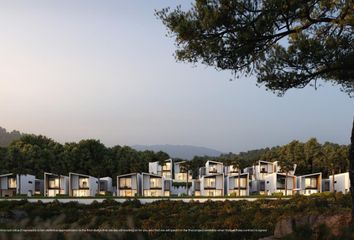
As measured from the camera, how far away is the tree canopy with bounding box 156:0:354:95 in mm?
9734

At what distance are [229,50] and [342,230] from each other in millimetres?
5089

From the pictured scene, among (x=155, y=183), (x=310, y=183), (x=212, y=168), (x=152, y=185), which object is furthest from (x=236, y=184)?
(x=212, y=168)

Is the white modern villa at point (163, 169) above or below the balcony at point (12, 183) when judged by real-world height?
above

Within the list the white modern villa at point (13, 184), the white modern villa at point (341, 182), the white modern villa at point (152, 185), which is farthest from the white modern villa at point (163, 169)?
the white modern villa at point (341, 182)

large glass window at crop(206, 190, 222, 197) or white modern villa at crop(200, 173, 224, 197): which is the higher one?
white modern villa at crop(200, 173, 224, 197)

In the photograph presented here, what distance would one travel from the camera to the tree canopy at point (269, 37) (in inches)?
383

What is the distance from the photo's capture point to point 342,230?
630 cm

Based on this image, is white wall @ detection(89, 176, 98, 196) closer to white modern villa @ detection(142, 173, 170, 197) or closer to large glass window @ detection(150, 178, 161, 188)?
white modern villa @ detection(142, 173, 170, 197)

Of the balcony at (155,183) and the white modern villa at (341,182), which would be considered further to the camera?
the balcony at (155,183)

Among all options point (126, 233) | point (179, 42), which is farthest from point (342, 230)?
point (179, 42)

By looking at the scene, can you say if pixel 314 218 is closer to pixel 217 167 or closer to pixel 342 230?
pixel 342 230

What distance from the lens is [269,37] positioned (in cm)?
1004

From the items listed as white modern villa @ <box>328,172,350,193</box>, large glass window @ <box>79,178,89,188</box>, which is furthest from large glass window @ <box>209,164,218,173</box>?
large glass window @ <box>79,178,89,188</box>

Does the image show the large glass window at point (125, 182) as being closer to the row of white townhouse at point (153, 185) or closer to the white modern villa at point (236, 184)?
the row of white townhouse at point (153, 185)
